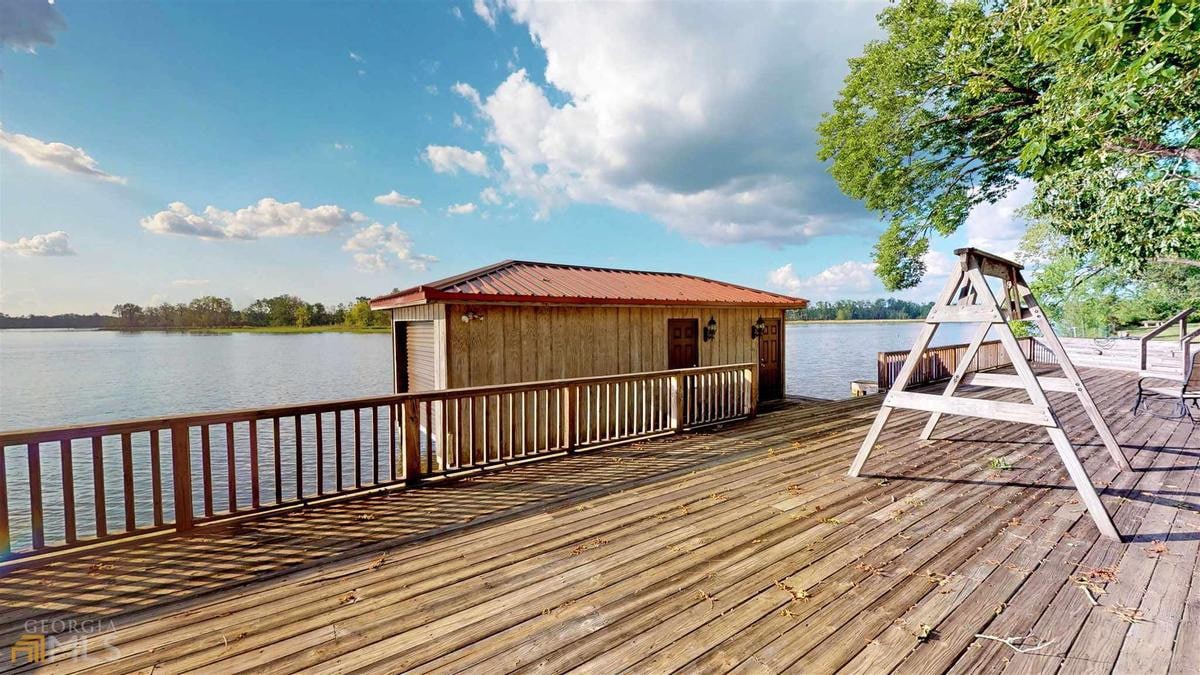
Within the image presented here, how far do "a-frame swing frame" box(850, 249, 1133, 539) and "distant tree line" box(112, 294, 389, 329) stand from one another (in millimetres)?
31515

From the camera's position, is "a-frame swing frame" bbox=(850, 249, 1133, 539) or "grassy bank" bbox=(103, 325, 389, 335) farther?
"grassy bank" bbox=(103, 325, 389, 335)

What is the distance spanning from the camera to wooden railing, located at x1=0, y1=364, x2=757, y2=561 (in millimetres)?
2771

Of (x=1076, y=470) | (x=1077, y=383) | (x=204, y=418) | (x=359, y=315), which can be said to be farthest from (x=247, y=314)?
(x=1077, y=383)

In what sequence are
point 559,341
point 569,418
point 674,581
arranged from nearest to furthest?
point 674,581 → point 569,418 → point 559,341

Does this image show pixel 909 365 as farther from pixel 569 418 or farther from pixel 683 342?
pixel 683 342

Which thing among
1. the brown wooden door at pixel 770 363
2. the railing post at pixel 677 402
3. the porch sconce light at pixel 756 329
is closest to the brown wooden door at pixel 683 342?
the porch sconce light at pixel 756 329

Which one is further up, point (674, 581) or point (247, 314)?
point (247, 314)

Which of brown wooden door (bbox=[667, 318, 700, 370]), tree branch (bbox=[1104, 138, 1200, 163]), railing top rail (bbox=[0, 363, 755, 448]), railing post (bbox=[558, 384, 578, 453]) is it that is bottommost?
railing post (bbox=[558, 384, 578, 453])

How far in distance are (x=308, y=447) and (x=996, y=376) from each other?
39.1 ft

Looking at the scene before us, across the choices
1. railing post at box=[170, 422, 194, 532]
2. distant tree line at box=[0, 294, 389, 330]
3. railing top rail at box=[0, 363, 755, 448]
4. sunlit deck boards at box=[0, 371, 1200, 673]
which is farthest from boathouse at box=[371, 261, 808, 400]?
distant tree line at box=[0, 294, 389, 330]

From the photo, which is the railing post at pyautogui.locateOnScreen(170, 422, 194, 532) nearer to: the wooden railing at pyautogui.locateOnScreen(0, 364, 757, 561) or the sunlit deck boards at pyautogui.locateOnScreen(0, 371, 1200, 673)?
the wooden railing at pyautogui.locateOnScreen(0, 364, 757, 561)

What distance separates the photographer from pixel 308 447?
30.2ft

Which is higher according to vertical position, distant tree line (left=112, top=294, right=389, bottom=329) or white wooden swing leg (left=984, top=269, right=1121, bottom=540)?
distant tree line (left=112, top=294, right=389, bottom=329)

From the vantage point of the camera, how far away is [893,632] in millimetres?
1945
